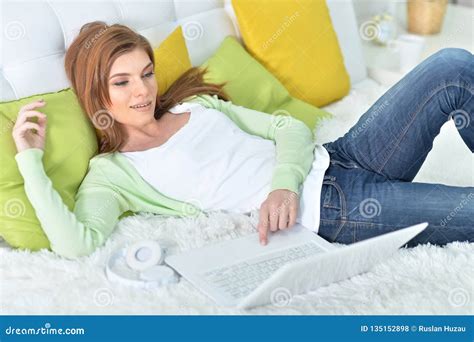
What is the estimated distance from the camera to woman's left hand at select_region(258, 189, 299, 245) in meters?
1.40

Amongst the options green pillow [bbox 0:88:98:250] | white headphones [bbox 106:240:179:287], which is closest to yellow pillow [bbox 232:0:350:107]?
green pillow [bbox 0:88:98:250]

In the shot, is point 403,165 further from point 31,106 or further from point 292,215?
point 31,106

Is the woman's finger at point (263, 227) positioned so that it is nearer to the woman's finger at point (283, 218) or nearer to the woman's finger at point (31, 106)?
the woman's finger at point (283, 218)

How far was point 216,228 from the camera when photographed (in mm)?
1450

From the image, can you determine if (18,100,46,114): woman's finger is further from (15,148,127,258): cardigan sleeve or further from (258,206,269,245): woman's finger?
(258,206,269,245): woman's finger

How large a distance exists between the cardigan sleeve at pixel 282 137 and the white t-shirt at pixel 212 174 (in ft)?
0.12

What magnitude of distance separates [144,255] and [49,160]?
31cm

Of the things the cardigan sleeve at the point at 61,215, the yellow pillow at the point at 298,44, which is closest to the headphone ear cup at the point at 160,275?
the cardigan sleeve at the point at 61,215

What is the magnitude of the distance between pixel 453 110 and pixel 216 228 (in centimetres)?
57

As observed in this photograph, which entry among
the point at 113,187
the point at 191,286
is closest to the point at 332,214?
the point at 191,286

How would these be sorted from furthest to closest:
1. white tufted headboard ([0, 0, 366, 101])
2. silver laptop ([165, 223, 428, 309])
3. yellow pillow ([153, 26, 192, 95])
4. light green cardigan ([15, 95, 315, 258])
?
1. yellow pillow ([153, 26, 192, 95])
2. white tufted headboard ([0, 0, 366, 101])
3. light green cardigan ([15, 95, 315, 258])
4. silver laptop ([165, 223, 428, 309])

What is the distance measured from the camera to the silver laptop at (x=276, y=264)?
1.16 m

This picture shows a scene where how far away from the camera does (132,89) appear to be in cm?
151
